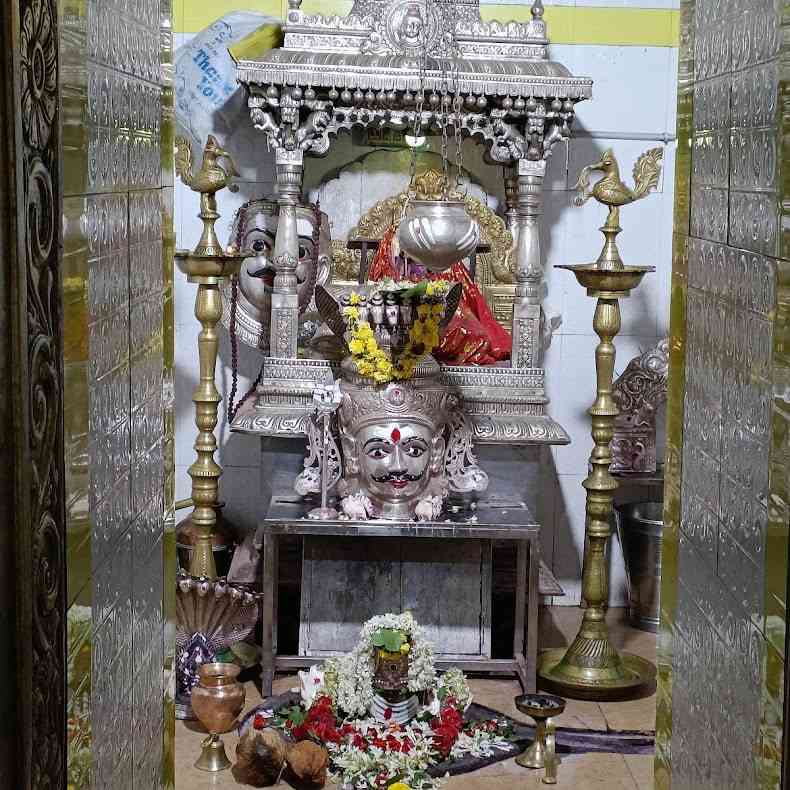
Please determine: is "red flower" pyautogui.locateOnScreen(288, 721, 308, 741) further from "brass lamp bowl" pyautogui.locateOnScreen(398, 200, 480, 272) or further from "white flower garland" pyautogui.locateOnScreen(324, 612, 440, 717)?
"brass lamp bowl" pyautogui.locateOnScreen(398, 200, 480, 272)

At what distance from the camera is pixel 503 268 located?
6582mm

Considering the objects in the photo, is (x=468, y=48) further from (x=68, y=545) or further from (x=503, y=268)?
(x=68, y=545)

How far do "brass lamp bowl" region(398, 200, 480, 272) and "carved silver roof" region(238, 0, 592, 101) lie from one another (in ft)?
3.52

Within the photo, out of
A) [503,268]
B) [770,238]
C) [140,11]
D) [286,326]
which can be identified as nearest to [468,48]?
[503,268]

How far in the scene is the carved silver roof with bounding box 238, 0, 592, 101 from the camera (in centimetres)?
573

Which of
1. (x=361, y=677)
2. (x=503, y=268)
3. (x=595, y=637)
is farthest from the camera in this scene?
(x=503, y=268)

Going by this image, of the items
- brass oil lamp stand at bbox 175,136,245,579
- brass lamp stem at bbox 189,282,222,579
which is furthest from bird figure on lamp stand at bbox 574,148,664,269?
brass lamp stem at bbox 189,282,222,579

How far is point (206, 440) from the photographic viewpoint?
5.88m

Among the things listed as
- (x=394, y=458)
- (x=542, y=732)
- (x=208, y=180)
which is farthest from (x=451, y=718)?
(x=208, y=180)

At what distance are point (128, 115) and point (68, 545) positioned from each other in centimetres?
84

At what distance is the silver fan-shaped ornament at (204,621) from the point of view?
539 cm

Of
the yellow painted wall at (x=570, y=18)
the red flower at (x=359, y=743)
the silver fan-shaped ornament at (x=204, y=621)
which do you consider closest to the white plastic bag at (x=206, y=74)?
the yellow painted wall at (x=570, y=18)

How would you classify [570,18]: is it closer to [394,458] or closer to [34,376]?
[394,458]

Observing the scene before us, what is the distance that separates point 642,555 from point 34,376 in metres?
5.06
